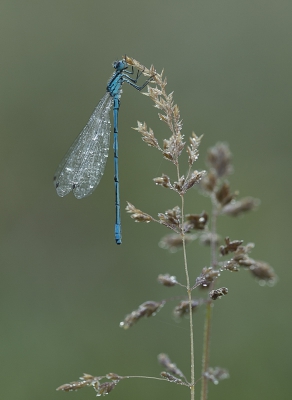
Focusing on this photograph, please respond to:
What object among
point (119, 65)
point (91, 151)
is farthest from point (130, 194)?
point (119, 65)

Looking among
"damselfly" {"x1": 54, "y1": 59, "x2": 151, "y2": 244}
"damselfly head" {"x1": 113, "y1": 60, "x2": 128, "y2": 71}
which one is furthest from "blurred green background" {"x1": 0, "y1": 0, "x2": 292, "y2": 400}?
"damselfly head" {"x1": 113, "y1": 60, "x2": 128, "y2": 71}

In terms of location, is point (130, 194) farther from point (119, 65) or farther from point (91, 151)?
point (119, 65)

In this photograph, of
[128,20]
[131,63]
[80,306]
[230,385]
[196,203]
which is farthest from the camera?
[128,20]

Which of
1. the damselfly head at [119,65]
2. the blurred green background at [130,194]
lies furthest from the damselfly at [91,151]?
the blurred green background at [130,194]

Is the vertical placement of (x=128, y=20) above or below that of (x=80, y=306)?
above

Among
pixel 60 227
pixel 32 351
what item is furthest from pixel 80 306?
pixel 60 227

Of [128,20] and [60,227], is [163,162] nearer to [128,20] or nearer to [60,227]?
[60,227]

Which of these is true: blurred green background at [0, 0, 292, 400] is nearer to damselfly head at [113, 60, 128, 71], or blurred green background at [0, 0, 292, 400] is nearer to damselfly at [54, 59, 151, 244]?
damselfly at [54, 59, 151, 244]
